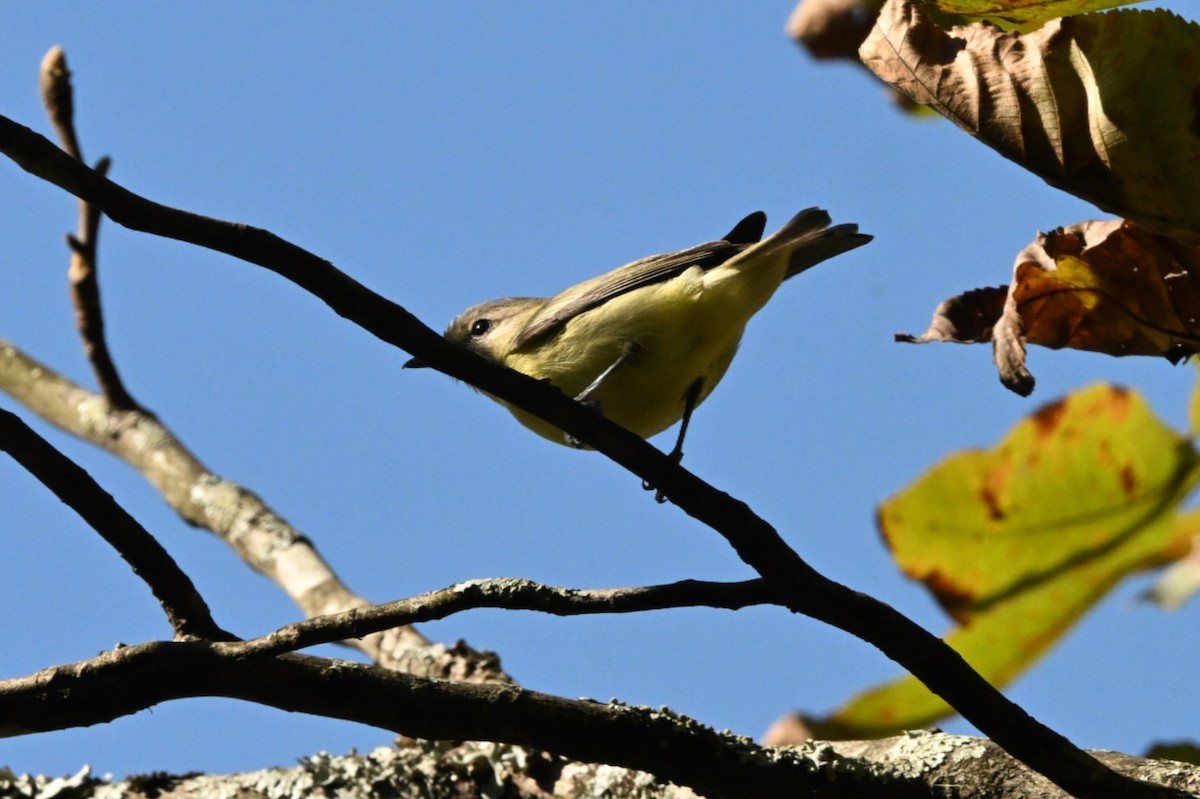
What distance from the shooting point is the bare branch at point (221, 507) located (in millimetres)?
4266

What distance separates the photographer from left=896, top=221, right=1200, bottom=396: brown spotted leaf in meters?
2.75

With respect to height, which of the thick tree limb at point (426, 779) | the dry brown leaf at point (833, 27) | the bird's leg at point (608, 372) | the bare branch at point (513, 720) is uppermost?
the bird's leg at point (608, 372)

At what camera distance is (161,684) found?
2273 mm

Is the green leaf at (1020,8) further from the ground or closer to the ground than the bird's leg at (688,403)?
closer to the ground

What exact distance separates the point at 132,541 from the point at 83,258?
2.54 meters

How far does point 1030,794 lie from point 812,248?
2411mm

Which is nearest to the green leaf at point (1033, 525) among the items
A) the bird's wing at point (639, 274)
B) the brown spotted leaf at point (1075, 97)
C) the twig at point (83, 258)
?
the brown spotted leaf at point (1075, 97)

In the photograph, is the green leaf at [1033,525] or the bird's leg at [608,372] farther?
the bird's leg at [608,372]

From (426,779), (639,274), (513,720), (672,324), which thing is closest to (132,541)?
(513,720)

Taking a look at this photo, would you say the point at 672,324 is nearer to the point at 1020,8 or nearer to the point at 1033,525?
the point at 1033,525

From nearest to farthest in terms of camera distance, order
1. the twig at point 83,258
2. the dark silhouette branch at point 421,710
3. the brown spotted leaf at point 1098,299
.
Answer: the dark silhouette branch at point 421,710, the brown spotted leaf at point 1098,299, the twig at point 83,258

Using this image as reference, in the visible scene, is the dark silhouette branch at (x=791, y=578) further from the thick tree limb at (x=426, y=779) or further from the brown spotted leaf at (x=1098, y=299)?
the brown spotted leaf at (x=1098, y=299)

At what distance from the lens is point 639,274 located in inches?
190

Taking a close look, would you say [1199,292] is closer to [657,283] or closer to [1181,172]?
[1181,172]
